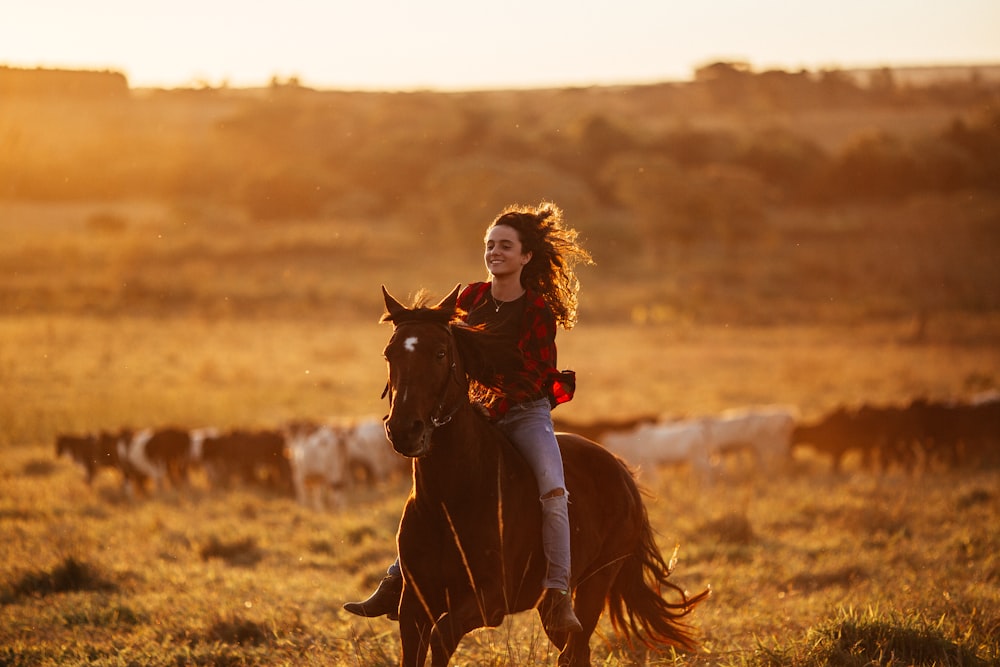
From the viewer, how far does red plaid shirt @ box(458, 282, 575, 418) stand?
4.83 meters

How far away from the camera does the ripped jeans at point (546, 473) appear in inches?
186

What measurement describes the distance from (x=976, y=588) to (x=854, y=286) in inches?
1782

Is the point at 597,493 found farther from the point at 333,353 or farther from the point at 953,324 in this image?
the point at 953,324

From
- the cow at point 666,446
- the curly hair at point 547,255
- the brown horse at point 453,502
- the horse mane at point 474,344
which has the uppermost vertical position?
the curly hair at point 547,255

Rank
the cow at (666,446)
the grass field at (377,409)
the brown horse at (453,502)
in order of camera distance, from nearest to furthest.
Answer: the brown horse at (453,502)
the grass field at (377,409)
the cow at (666,446)

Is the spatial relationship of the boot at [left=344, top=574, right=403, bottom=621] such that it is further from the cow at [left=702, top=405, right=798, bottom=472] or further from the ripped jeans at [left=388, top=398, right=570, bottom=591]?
the cow at [left=702, top=405, right=798, bottom=472]

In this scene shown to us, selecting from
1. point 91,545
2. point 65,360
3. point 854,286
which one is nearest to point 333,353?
point 65,360

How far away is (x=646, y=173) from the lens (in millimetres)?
65688

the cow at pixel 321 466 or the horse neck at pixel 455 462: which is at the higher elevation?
the horse neck at pixel 455 462

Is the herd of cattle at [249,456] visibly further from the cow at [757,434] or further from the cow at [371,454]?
the cow at [757,434]

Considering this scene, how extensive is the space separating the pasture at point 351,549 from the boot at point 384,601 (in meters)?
0.61

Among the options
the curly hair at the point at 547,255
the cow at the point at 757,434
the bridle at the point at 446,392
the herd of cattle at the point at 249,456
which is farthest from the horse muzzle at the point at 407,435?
the cow at the point at 757,434

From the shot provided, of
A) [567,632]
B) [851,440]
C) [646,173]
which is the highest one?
[646,173]

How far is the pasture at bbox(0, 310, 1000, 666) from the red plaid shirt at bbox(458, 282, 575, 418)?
3.86 ft
